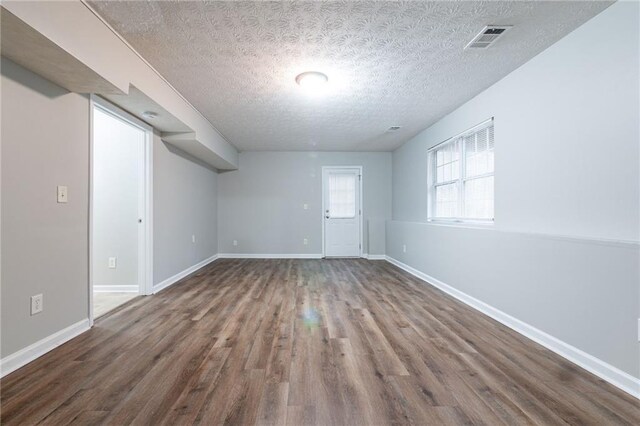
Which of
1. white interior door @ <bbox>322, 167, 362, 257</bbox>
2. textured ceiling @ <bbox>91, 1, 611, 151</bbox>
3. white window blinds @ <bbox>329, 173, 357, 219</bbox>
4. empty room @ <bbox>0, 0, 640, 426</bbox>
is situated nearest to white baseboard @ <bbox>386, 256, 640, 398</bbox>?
empty room @ <bbox>0, 0, 640, 426</bbox>

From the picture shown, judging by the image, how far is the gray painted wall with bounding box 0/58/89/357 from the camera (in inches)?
67.1

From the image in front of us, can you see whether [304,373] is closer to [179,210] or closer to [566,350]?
[566,350]

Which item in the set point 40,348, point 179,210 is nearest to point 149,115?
point 179,210

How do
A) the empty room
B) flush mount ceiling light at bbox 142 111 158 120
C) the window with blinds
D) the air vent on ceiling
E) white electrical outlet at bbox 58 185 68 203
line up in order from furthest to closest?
the window with blinds → flush mount ceiling light at bbox 142 111 158 120 → white electrical outlet at bbox 58 185 68 203 → the air vent on ceiling → the empty room

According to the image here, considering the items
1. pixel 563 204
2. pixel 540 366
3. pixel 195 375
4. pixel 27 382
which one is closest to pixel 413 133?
pixel 563 204

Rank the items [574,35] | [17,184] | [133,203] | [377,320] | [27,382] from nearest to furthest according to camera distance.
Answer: [27,382] < [17,184] < [574,35] < [377,320] < [133,203]

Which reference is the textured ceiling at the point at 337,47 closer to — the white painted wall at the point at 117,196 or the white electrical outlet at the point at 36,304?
the white painted wall at the point at 117,196

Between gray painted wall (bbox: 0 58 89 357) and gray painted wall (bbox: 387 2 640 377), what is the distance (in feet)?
12.1

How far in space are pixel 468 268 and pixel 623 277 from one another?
1483 mm

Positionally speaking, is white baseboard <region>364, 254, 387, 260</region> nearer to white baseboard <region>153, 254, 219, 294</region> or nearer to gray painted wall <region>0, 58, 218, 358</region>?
white baseboard <region>153, 254, 219, 294</region>

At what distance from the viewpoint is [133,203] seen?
11.2ft

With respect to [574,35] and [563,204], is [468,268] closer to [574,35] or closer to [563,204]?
[563,204]

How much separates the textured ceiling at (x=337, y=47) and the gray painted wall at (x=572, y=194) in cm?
24

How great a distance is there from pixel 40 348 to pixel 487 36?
3.90m
